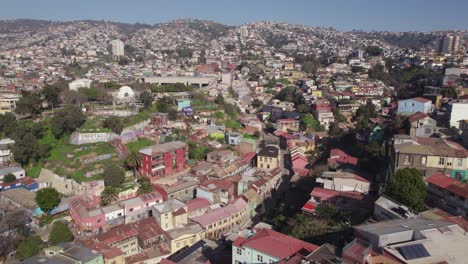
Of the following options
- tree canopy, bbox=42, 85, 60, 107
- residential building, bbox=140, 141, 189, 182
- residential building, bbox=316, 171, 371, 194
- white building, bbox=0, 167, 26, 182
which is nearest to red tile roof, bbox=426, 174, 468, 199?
residential building, bbox=316, 171, 371, 194

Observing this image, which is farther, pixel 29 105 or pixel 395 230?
pixel 29 105

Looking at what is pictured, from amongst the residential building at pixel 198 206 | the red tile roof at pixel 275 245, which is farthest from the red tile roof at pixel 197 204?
the red tile roof at pixel 275 245

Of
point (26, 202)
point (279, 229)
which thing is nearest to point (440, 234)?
point (279, 229)

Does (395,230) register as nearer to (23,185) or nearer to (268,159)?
(268,159)

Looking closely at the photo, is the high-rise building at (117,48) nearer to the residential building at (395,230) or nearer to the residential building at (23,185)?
the residential building at (23,185)

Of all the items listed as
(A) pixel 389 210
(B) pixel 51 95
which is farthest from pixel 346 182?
(B) pixel 51 95

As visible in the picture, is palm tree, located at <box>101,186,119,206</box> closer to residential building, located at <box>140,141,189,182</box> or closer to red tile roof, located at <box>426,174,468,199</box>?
residential building, located at <box>140,141,189,182</box>
